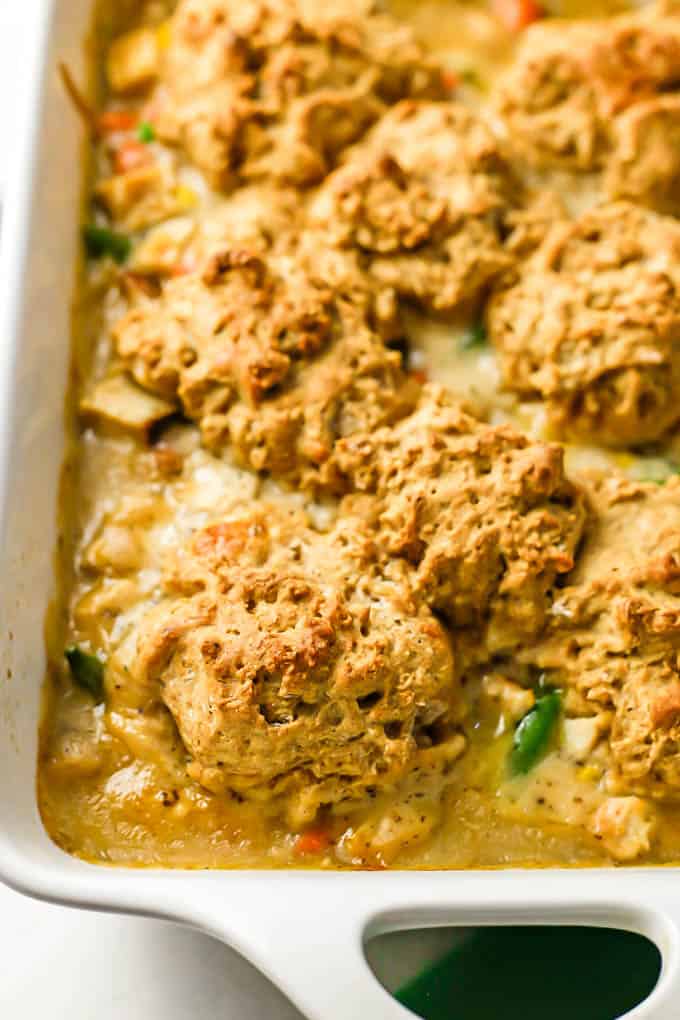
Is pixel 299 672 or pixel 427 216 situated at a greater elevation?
pixel 427 216

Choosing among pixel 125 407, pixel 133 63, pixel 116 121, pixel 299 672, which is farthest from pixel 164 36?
pixel 299 672

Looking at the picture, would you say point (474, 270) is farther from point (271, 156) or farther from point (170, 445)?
point (170, 445)

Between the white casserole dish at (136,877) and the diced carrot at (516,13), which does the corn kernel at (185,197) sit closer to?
the white casserole dish at (136,877)

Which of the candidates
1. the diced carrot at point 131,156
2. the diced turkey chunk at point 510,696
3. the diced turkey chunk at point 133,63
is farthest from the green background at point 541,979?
the diced turkey chunk at point 133,63

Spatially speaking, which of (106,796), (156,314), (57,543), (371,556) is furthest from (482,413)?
(106,796)

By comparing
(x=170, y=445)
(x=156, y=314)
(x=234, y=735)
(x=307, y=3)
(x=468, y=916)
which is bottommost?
(x=468, y=916)

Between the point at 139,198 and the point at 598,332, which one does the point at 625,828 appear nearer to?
the point at 598,332
